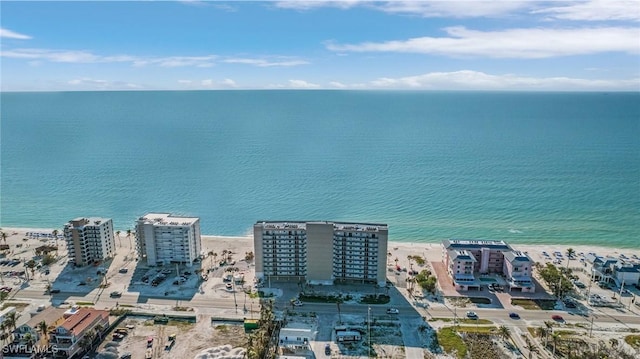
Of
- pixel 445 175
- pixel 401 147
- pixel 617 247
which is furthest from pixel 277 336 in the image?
pixel 401 147

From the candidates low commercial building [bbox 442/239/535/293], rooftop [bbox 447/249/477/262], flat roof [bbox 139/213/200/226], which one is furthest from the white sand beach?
flat roof [bbox 139/213/200/226]

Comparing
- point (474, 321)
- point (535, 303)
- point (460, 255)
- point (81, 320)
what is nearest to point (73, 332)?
point (81, 320)

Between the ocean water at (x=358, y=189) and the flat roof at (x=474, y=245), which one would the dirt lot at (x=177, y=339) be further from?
the ocean water at (x=358, y=189)

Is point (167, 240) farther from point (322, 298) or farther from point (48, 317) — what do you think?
point (322, 298)

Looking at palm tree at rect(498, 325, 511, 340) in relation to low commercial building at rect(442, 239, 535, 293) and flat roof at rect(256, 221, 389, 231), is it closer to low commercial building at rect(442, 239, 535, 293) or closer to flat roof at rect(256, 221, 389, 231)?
low commercial building at rect(442, 239, 535, 293)

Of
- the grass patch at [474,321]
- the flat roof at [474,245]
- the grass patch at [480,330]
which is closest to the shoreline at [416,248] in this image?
the flat roof at [474,245]
